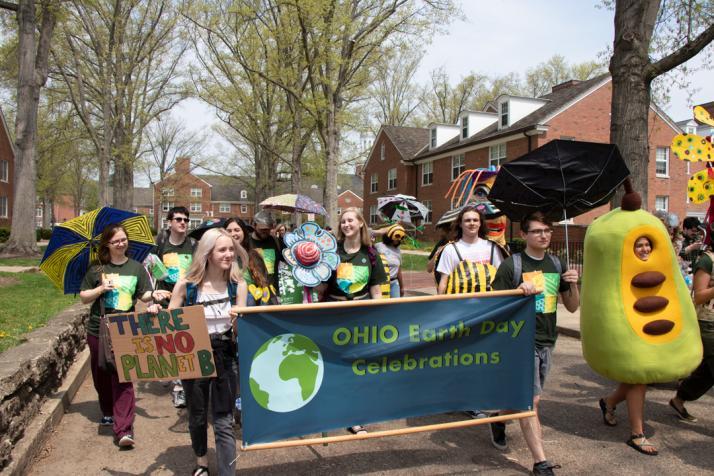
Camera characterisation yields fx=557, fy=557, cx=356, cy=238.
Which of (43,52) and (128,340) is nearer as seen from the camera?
(128,340)

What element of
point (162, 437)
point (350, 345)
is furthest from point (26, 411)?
point (350, 345)

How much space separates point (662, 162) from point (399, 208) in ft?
80.8

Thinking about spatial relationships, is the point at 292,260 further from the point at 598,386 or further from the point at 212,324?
the point at 598,386

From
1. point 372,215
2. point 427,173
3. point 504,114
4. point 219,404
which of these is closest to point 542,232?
point 219,404

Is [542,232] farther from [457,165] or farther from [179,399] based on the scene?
[457,165]

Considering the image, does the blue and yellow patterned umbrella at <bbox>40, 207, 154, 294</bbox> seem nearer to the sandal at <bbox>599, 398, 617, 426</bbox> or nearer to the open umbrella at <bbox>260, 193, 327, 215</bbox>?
the sandal at <bbox>599, 398, 617, 426</bbox>

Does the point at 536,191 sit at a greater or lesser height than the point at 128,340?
greater

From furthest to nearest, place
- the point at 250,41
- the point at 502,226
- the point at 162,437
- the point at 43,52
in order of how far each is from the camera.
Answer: the point at 250,41
the point at 43,52
the point at 502,226
the point at 162,437

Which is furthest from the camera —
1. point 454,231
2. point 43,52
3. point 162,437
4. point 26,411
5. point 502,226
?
point 43,52

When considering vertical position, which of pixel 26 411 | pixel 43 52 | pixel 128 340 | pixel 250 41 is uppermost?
pixel 250 41

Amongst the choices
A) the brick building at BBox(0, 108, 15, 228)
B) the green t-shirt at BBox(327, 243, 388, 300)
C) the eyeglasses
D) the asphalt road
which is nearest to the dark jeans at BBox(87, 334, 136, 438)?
the asphalt road

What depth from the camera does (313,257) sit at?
4559 mm

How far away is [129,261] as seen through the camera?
4.64 meters

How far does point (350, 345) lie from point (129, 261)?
7.20ft
